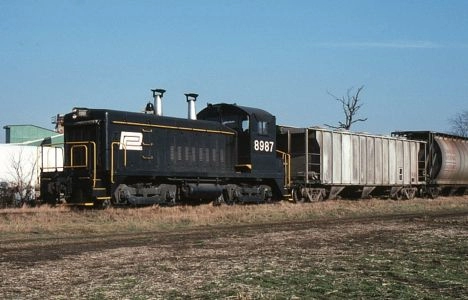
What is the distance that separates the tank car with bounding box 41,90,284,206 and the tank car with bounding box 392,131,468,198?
525 inches

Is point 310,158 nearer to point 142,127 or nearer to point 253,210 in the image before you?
point 253,210

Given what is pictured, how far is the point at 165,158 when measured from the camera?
2180cm

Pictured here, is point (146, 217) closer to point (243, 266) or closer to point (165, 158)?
point (165, 158)

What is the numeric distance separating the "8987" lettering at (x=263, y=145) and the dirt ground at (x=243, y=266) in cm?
1004

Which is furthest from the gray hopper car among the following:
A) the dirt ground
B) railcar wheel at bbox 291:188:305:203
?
the dirt ground

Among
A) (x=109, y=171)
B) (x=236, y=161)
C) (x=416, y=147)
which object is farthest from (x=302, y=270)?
(x=416, y=147)

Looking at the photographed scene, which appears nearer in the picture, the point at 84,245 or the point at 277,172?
the point at 84,245

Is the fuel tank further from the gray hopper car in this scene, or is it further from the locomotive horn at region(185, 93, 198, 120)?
the locomotive horn at region(185, 93, 198, 120)

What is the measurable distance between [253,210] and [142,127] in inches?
197

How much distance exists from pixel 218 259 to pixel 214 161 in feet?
45.4

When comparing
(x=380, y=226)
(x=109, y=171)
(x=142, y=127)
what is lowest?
(x=380, y=226)

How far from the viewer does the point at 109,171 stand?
1961cm

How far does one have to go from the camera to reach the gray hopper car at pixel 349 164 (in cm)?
2752

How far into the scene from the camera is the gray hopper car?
2752cm
